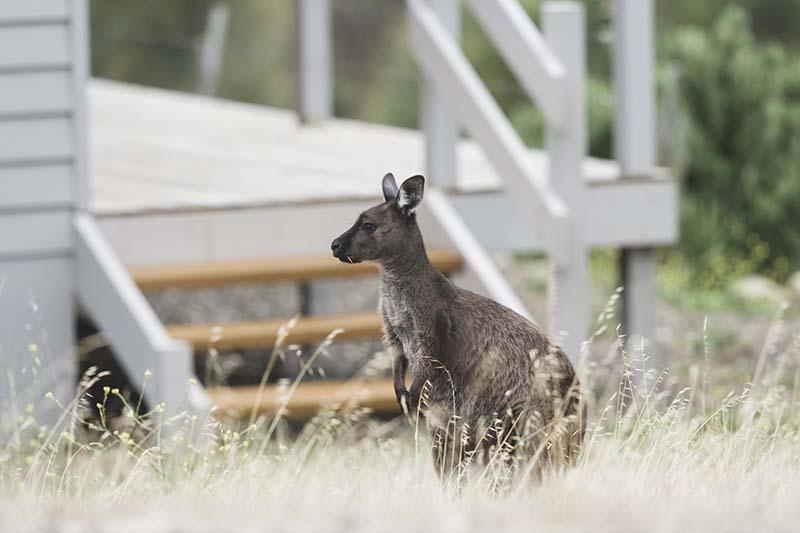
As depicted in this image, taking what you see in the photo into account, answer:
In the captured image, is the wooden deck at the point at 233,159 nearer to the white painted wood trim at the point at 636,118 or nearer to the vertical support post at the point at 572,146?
the white painted wood trim at the point at 636,118

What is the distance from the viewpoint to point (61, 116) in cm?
734

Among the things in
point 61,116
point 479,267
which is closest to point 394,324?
point 479,267

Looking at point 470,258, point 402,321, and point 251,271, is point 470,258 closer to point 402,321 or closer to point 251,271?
point 251,271

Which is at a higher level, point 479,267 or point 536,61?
point 536,61

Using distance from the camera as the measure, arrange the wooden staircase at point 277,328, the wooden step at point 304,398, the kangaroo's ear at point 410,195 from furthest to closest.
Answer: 1. the wooden staircase at point 277,328
2. the wooden step at point 304,398
3. the kangaroo's ear at point 410,195

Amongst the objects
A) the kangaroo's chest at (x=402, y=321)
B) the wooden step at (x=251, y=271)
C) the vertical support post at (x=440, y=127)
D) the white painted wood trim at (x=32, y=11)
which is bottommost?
the wooden step at (x=251, y=271)

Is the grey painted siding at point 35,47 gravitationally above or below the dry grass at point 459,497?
above

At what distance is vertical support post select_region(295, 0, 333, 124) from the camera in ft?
36.5

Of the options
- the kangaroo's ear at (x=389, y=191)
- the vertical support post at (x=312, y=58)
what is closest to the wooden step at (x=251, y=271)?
the kangaroo's ear at (x=389, y=191)

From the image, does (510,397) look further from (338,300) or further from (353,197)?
(338,300)

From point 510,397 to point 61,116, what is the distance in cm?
399

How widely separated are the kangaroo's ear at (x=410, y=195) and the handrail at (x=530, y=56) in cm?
334

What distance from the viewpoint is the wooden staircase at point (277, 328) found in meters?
6.76

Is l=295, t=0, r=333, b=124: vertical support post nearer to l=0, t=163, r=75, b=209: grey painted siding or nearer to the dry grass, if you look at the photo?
l=0, t=163, r=75, b=209: grey painted siding
